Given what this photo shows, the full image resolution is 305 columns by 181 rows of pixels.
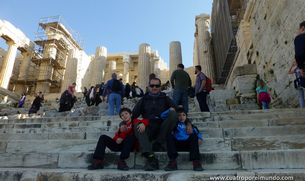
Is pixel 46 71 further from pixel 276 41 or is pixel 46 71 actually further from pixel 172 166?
pixel 172 166

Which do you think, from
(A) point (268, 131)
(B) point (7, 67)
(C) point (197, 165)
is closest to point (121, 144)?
(C) point (197, 165)

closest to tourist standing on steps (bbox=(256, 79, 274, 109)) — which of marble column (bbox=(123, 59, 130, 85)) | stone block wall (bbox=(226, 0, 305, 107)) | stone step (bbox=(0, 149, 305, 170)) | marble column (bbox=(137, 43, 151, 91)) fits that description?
stone block wall (bbox=(226, 0, 305, 107))

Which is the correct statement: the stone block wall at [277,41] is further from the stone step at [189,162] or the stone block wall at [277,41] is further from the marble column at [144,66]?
the marble column at [144,66]

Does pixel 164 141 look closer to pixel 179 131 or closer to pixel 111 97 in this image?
pixel 179 131

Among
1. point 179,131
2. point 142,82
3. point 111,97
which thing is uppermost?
point 142,82

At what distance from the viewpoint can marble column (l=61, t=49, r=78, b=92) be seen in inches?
865

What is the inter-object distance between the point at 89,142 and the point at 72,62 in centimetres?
2144

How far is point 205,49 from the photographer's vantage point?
19.1 metres

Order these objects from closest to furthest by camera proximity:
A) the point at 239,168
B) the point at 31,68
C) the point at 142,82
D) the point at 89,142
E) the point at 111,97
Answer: the point at 239,168, the point at 89,142, the point at 111,97, the point at 142,82, the point at 31,68

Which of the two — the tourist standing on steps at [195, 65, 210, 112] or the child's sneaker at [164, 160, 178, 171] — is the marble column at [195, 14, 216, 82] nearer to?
the tourist standing on steps at [195, 65, 210, 112]

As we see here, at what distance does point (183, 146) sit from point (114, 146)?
3.08ft

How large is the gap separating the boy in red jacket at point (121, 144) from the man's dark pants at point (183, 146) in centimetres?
40

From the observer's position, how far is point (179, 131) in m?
2.78

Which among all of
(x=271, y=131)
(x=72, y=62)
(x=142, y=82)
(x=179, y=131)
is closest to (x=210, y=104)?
(x=271, y=131)
